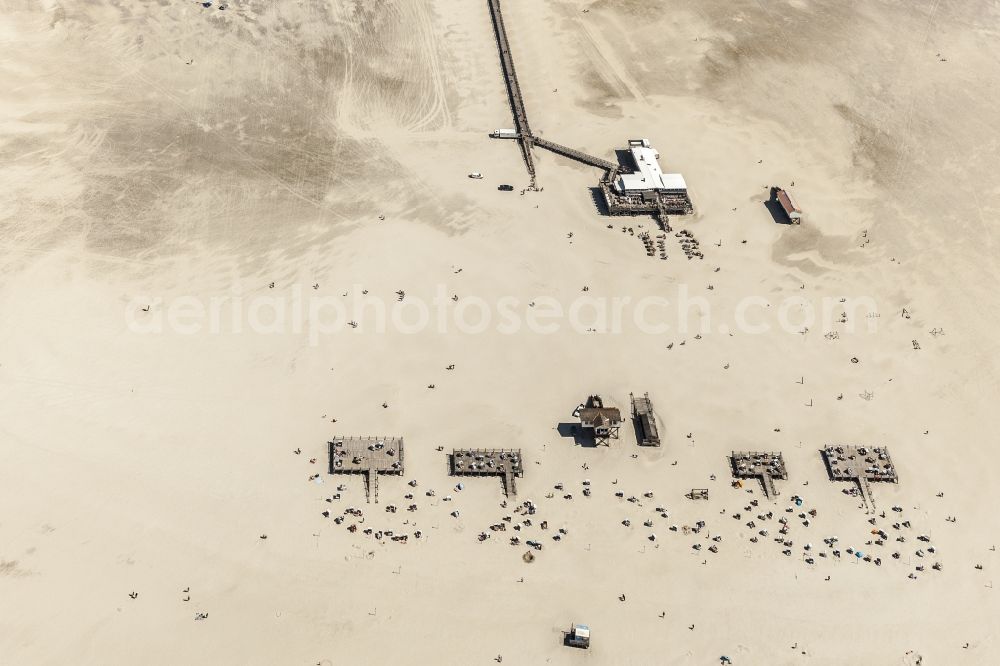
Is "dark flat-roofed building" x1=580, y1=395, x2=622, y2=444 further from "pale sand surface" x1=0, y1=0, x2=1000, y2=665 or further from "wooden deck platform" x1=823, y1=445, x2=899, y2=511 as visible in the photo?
"wooden deck platform" x1=823, y1=445, x2=899, y2=511

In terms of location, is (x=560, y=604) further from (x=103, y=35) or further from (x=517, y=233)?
(x=103, y=35)

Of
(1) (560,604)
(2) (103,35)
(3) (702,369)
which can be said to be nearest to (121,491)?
(1) (560,604)

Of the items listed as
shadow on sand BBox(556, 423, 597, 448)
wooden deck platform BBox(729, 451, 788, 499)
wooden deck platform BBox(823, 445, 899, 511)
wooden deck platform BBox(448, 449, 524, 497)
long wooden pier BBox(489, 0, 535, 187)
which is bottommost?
wooden deck platform BBox(448, 449, 524, 497)

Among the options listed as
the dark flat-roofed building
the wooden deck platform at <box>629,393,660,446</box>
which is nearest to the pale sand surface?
the wooden deck platform at <box>629,393,660,446</box>

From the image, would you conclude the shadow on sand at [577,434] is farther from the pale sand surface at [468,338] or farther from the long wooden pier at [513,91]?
the long wooden pier at [513,91]

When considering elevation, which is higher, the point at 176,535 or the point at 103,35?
the point at 103,35

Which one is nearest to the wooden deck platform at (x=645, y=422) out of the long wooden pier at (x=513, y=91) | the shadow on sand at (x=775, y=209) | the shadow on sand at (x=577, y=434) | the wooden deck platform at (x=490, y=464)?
the shadow on sand at (x=577, y=434)

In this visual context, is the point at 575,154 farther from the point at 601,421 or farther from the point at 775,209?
the point at 601,421
